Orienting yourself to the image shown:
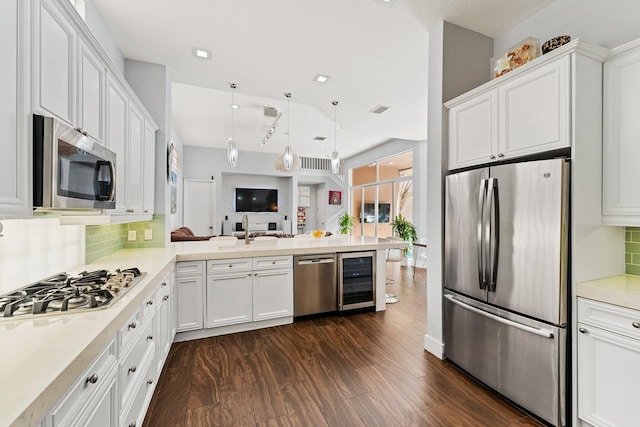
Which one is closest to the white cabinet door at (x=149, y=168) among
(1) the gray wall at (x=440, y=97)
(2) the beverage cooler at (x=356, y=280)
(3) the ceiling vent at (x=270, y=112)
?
(2) the beverage cooler at (x=356, y=280)

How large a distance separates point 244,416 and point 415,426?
107 cm

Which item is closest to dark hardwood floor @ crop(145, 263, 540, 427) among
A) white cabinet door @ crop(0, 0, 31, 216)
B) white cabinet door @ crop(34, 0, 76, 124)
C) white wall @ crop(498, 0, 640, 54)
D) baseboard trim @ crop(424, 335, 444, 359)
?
baseboard trim @ crop(424, 335, 444, 359)

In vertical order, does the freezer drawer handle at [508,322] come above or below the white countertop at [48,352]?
below

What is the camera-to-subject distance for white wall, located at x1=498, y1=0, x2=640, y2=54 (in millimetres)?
1857

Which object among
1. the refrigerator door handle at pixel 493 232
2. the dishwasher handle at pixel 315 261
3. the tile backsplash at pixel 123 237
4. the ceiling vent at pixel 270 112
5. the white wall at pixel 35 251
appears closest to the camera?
the white wall at pixel 35 251

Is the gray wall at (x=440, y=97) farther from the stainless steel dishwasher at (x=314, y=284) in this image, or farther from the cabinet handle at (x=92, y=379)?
the cabinet handle at (x=92, y=379)

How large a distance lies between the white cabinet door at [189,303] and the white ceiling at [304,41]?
2.28 metres

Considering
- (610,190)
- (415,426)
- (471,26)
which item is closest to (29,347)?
(415,426)

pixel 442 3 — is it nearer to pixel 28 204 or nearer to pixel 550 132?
pixel 550 132

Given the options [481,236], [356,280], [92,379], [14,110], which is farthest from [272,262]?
[14,110]

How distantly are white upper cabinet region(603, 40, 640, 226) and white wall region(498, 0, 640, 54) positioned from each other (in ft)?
1.09

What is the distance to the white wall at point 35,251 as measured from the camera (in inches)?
56.9

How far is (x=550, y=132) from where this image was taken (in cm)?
176

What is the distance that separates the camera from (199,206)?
7918mm
